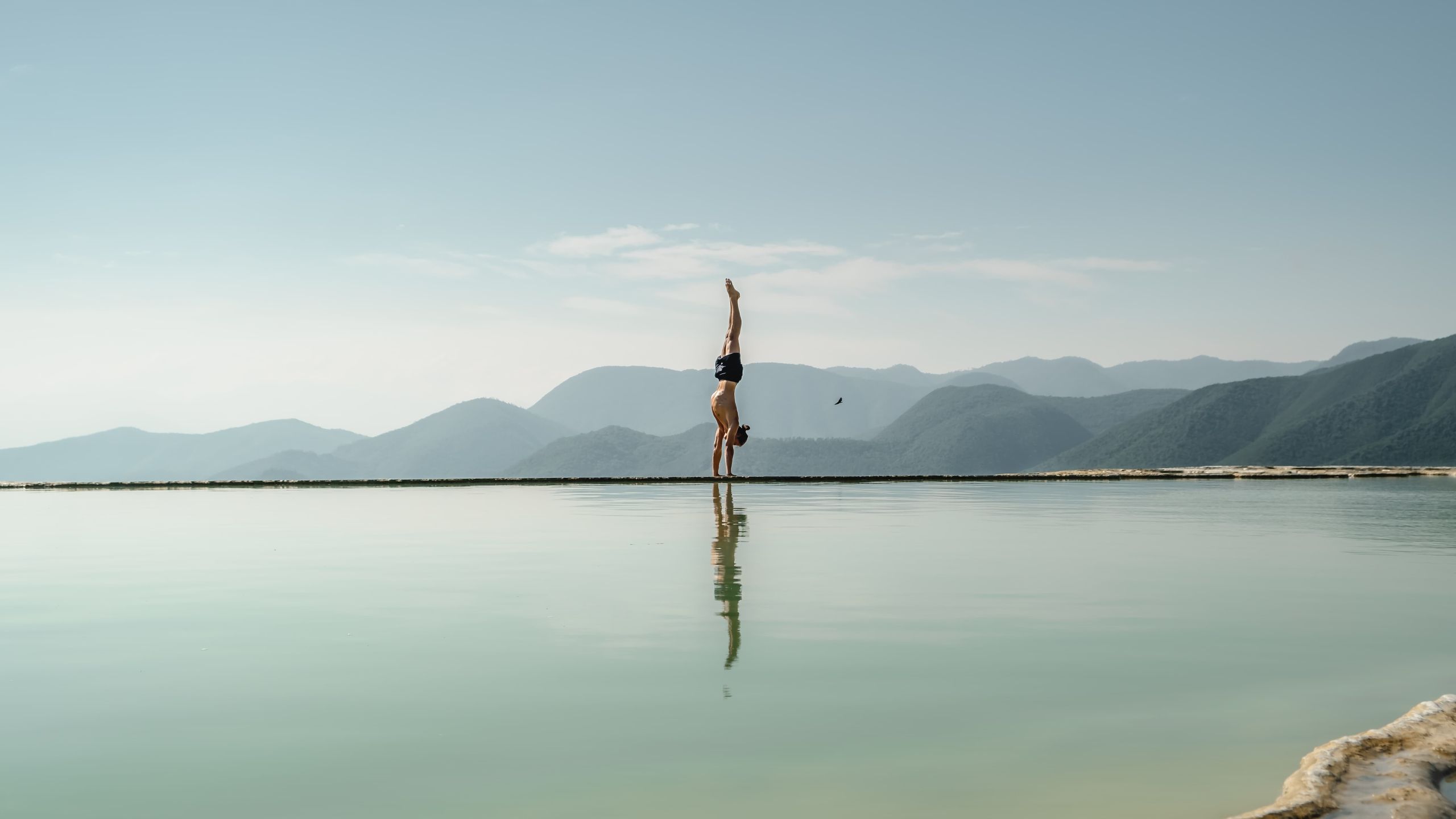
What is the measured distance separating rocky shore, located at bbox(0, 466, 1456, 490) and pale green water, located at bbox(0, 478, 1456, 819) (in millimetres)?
19109

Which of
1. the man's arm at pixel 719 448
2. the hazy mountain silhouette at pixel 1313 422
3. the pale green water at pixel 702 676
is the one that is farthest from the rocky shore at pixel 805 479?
the hazy mountain silhouette at pixel 1313 422

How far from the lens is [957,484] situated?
31.2 metres

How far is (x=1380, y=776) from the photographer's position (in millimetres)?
3541

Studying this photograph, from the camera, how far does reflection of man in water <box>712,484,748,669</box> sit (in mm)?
6000

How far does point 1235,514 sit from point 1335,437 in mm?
147327

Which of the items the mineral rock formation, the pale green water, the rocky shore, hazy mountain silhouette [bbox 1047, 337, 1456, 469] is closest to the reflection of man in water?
the pale green water

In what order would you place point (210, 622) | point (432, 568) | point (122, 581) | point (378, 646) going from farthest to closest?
point (432, 568), point (122, 581), point (210, 622), point (378, 646)

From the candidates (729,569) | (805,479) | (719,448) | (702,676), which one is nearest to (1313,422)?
(805,479)

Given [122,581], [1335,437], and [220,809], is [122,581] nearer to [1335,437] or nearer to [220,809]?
[220,809]

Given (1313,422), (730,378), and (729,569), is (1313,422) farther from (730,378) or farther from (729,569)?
(729,569)

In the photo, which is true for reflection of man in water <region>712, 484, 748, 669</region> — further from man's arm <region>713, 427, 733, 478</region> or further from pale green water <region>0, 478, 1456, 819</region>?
man's arm <region>713, 427, 733, 478</region>

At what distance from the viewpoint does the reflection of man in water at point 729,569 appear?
6000mm

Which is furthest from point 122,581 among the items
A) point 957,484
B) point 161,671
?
point 957,484

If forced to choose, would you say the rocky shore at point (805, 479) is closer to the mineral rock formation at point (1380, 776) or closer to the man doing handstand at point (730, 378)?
the man doing handstand at point (730, 378)
